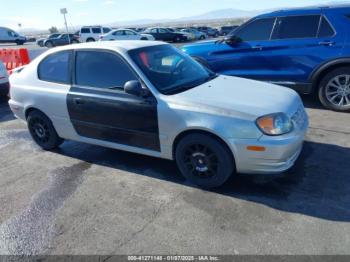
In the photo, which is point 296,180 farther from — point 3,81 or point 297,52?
point 3,81

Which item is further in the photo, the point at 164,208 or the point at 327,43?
the point at 327,43

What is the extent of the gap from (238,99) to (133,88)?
1.20m

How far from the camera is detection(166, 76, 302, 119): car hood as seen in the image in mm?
3432

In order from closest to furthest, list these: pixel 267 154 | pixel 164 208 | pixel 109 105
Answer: pixel 267 154 < pixel 164 208 < pixel 109 105

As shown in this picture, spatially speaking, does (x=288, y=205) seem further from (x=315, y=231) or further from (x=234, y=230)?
(x=234, y=230)

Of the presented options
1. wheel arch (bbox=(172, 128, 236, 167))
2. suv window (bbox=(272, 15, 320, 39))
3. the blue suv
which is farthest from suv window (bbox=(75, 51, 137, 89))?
suv window (bbox=(272, 15, 320, 39))

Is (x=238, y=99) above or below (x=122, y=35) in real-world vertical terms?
above

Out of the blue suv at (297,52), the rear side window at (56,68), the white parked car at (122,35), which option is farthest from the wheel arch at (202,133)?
the white parked car at (122,35)

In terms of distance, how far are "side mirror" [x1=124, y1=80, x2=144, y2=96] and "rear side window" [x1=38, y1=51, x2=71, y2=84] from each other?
1.21 metres

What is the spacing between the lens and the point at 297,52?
20.9 ft

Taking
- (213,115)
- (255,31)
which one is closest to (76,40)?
(255,31)

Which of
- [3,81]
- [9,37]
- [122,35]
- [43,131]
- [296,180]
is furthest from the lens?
[9,37]

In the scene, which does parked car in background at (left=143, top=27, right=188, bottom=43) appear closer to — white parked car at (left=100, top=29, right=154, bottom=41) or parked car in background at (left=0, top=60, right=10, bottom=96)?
white parked car at (left=100, top=29, right=154, bottom=41)

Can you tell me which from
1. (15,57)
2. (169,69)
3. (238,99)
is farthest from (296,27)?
(15,57)
